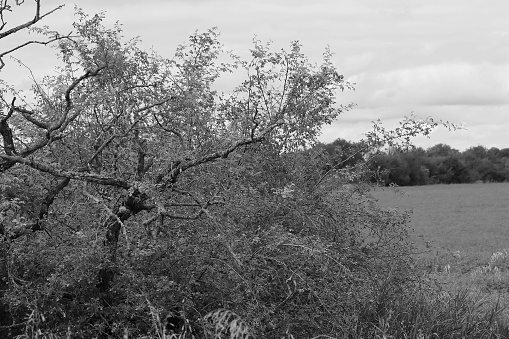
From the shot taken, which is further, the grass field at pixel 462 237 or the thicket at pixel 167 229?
the grass field at pixel 462 237

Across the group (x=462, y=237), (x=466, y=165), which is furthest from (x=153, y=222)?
(x=466, y=165)

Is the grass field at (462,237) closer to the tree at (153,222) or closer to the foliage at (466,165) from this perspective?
the tree at (153,222)

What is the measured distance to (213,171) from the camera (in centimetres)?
593

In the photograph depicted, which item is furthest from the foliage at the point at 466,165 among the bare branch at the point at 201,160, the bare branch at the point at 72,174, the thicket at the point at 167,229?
the bare branch at the point at 72,174

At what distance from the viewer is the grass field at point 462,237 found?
13233mm

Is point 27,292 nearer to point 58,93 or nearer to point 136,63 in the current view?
point 58,93

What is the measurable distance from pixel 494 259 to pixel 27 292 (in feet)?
46.5

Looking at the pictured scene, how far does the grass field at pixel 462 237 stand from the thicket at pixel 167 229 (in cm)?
204

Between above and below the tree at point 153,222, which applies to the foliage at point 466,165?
above

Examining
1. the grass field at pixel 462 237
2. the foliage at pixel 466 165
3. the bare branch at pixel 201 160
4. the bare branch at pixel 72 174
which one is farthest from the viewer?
the foliage at pixel 466 165

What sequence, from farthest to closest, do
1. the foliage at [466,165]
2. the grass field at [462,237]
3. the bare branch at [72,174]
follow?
the foliage at [466,165] < the grass field at [462,237] < the bare branch at [72,174]

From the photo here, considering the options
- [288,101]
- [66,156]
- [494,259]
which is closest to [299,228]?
[288,101]

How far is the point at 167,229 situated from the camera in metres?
5.66

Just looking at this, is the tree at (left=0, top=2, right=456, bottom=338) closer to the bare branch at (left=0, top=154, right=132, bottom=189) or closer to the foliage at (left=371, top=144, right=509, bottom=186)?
the bare branch at (left=0, top=154, right=132, bottom=189)
